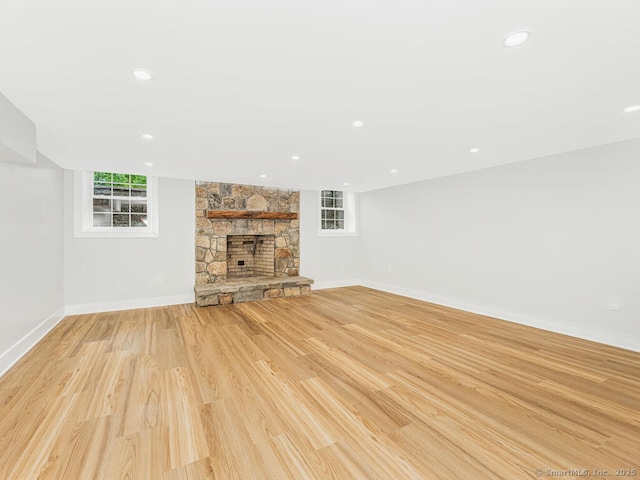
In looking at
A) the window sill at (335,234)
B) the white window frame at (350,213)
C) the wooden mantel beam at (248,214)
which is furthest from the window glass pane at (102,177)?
the white window frame at (350,213)

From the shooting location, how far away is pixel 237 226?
17.3 ft

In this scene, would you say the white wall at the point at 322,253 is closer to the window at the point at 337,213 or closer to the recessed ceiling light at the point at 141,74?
the window at the point at 337,213

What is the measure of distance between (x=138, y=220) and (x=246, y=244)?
6.39 ft

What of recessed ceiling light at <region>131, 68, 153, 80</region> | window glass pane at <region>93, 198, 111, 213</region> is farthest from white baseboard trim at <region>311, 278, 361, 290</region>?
recessed ceiling light at <region>131, 68, 153, 80</region>

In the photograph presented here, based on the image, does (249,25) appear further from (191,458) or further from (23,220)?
(23,220)

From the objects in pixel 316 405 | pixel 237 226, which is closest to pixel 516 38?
pixel 316 405

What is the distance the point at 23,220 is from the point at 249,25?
3.17m

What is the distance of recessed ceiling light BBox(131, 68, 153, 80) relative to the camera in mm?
1628

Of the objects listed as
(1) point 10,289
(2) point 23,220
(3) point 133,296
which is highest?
(2) point 23,220

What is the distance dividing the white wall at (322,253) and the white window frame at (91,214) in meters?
2.69

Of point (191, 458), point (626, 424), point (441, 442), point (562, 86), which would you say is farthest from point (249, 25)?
point (626, 424)

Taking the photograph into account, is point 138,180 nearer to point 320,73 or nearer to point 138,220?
point 138,220

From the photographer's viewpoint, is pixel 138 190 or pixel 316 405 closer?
pixel 316 405

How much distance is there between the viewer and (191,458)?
148cm
